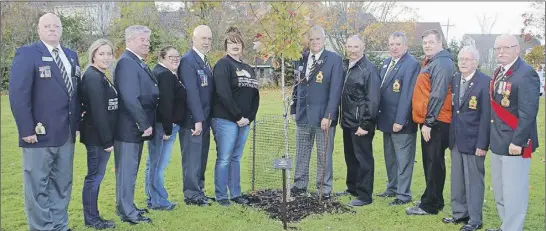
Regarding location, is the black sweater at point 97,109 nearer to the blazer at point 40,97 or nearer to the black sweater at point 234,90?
the blazer at point 40,97

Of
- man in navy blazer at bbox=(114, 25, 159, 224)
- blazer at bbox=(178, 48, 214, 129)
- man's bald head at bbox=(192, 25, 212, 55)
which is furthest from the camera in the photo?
man's bald head at bbox=(192, 25, 212, 55)

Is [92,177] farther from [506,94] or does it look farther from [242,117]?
[506,94]

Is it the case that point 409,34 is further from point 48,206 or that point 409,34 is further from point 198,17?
point 48,206

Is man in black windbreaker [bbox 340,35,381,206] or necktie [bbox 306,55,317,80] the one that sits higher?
necktie [bbox 306,55,317,80]

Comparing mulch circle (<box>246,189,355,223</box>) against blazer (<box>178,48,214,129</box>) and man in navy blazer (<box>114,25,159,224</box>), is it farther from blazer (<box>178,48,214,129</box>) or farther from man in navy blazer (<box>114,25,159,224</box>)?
man in navy blazer (<box>114,25,159,224</box>)

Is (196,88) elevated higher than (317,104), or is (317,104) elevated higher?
(196,88)

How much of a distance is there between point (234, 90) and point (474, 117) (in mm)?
2829

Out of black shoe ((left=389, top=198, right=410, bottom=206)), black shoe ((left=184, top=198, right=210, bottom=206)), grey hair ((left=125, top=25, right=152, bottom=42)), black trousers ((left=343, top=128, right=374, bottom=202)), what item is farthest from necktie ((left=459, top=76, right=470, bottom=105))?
grey hair ((left=125, top=25, right=152, bottom=42))

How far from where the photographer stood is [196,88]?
239 inches

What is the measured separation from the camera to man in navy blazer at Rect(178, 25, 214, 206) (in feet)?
19.9

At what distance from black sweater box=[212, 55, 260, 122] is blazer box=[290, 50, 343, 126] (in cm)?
64

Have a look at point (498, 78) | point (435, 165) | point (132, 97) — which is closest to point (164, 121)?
point (132, 97)

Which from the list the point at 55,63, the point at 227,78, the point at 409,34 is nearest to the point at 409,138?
the point at 227,78

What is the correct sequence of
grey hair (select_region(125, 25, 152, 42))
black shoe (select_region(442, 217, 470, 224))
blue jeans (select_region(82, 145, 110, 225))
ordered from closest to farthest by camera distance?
blue jeans (select_region(82, 145, 110, 225)), grey hair (select_region(125, 25, 152, 42)), black shoe (select_region(442, 217, 470, 224))
